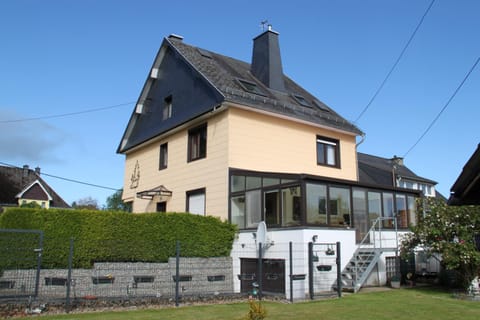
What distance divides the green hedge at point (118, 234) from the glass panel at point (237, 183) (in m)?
1.43

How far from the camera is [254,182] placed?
16.0m

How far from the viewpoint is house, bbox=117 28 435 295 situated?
48.4ft

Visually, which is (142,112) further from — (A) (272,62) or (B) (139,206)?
(A) (272,62)

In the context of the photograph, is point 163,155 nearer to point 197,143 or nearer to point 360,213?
point 197,143

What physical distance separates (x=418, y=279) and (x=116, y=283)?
1168 cm

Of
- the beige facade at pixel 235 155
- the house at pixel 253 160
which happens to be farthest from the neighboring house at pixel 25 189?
the beige facade at pixel 235 155

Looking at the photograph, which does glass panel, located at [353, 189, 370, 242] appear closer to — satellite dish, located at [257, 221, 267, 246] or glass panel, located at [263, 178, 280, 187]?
glass panel, located at [263, 178, 280, 187]

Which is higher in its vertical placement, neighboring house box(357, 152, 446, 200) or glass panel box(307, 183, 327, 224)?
neighboring house box(357, 152, 446, 200)

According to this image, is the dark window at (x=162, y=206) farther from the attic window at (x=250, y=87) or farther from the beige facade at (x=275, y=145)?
the attic window at (x=250, y=87)

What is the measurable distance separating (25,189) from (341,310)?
3549cm

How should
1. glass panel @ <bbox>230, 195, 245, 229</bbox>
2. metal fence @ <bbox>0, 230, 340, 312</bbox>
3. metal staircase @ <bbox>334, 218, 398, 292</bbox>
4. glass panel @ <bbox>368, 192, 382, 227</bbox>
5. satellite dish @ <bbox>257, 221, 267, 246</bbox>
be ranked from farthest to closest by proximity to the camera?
1. glass panel @ <bbox>368, 192, 382, 227</bbox>
2. glass panel @ <bbox>230, 195, 245, 229</bbox>
3. metal staircase @ <bbox>334, 218, 398, 292</bbox>
4. satellite dish @ <bbox>257, 221, 267, 246</bbox>
5. metal fence @ <bbox>0, 230, 340, 312</bbox>

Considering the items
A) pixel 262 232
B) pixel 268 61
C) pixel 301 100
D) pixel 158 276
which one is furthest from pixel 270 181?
pixel 268 61

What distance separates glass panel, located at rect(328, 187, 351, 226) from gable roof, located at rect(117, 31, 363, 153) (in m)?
4.69

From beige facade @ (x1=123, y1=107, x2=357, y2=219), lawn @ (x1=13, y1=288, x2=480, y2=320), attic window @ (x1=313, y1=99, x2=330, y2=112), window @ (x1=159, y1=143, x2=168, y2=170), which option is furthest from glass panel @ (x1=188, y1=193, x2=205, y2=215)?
attic window @ (x1=313, y1=99, x2=330, y2=112)
